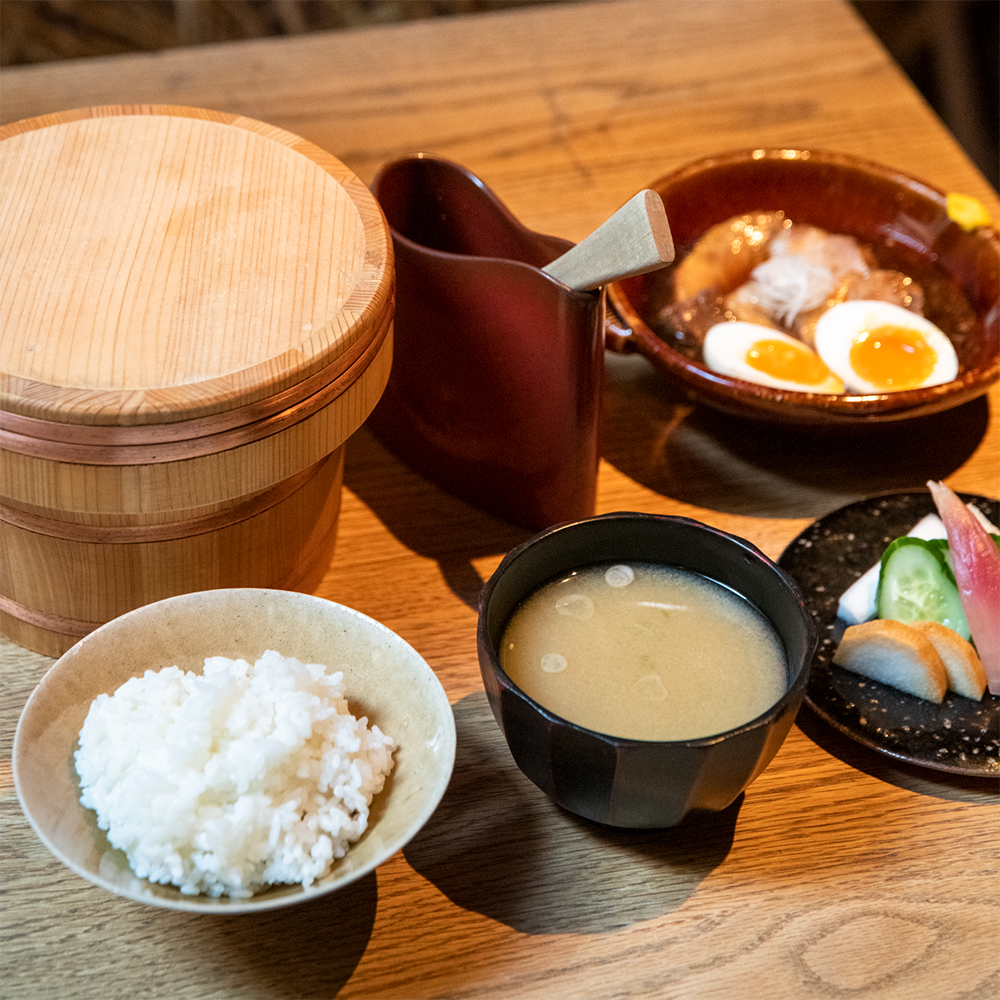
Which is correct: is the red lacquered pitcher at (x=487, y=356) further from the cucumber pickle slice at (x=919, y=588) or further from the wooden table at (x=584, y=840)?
the cucumber pickle slice at (x=919, y=588)

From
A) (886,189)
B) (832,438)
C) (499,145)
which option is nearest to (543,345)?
(832,438)

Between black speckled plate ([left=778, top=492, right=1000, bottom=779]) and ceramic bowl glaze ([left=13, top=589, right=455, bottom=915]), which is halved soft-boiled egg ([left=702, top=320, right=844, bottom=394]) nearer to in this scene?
black speckled plate ([left=778, top=492, right=1000, bottom=779])

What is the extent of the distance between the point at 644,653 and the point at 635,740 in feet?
0.50

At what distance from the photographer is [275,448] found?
871 mm

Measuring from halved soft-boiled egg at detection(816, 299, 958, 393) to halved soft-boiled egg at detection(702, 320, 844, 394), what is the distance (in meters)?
0.03

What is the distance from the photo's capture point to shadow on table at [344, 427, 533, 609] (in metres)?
1.19

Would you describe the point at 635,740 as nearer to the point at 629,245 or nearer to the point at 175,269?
the point at 629,245

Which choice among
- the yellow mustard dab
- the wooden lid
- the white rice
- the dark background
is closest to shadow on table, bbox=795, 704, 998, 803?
the white rice

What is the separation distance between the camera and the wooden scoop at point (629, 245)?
92cm

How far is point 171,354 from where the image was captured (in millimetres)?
850

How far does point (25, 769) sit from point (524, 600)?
0.42 meters

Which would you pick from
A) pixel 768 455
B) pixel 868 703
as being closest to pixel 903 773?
pixel 868 703

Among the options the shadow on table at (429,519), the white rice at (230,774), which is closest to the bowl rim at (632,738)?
the white rice at (230,774)

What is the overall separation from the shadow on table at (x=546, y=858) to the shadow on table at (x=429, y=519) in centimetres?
24
